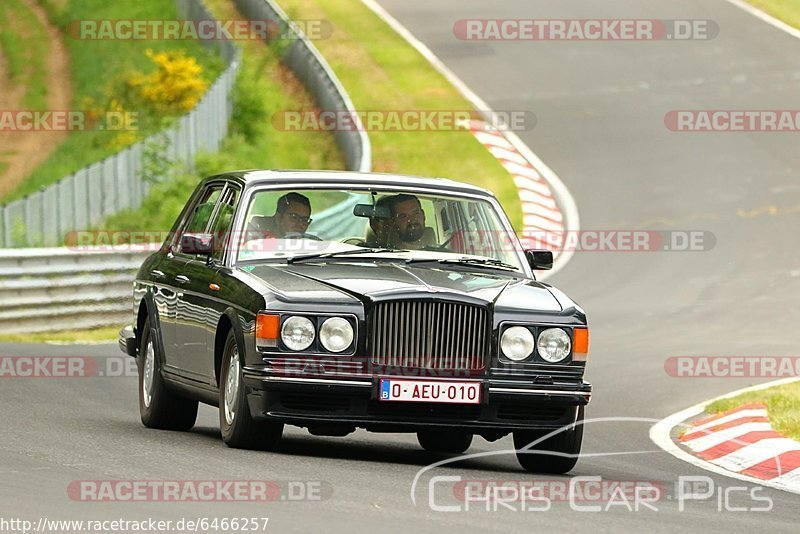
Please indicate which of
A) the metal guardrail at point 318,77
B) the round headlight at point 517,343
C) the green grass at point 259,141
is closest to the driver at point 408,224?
the round headlight at point 517,343

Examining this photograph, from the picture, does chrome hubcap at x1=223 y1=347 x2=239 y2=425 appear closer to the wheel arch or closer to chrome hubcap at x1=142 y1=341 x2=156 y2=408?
the wheel arch

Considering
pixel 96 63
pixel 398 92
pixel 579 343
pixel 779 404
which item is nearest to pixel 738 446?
pixel 779 404

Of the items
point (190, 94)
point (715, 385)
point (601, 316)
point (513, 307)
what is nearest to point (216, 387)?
point (513, 307)

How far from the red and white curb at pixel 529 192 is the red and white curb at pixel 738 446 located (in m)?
13.2

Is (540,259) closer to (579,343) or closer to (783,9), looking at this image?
(579,343)

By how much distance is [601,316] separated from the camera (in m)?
21.2

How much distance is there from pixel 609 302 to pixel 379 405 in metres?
13.6

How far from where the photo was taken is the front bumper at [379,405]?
9.07 metres

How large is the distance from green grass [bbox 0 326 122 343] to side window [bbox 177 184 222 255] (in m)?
6.73

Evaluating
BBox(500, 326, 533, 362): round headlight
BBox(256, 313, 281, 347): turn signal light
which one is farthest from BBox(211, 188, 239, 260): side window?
BBox(500, 326, 533, 362): round headlight

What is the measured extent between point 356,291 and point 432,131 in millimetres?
27141

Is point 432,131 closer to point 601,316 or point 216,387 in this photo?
point 601,316

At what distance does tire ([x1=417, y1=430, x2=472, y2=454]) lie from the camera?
10.8 m

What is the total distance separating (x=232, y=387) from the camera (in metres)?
9.59
